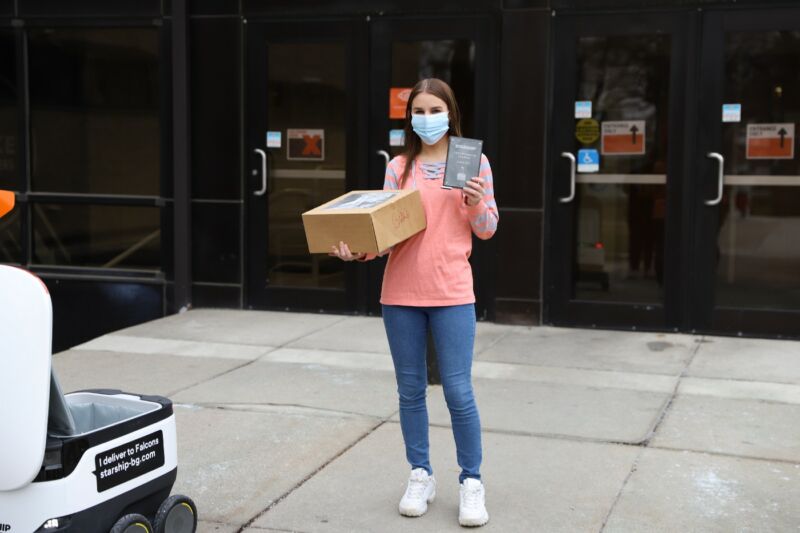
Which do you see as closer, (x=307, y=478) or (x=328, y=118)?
(x=307, y=478)

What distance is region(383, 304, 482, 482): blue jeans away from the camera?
4.09 metres

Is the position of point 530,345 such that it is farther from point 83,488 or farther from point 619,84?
point 83,488

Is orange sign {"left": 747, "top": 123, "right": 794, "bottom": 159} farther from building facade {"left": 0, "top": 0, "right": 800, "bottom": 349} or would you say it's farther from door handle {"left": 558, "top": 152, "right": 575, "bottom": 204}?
door handle {"left": 558, "top": 152, "right": 575, "bottom": 204}

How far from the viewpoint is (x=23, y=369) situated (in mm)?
3312

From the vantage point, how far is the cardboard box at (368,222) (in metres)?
3.82

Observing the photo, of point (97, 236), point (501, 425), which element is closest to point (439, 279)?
point (501, 425)

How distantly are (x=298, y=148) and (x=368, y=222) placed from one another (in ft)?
16.7

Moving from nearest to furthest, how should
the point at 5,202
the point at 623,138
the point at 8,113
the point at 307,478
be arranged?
1. the point at 5,202
2. the point at 307,478
3. the point at 623,138
4. the point at 8,113

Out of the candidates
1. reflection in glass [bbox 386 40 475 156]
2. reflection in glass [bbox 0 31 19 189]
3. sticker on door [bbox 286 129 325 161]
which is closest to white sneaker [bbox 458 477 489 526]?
reflection in glass [bbox 386 40 475 156]

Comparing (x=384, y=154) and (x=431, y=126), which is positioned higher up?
(x=431, y=126)

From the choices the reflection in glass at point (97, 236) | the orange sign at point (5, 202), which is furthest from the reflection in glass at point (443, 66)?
the orange sign at point (5, 202)

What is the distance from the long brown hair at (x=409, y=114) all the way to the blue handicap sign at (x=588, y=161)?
3988mm

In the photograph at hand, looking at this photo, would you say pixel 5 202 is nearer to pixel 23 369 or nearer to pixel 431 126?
pixel 23 369

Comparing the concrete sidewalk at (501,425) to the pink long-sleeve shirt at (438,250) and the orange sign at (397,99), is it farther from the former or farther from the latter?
the orange sign at (397,99)
